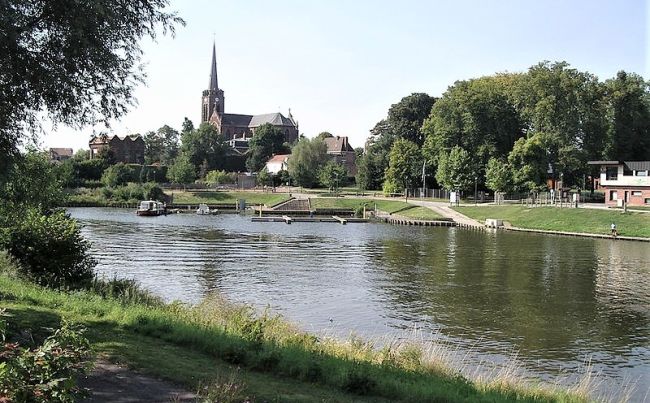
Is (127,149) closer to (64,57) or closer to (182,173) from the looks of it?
(182,173)

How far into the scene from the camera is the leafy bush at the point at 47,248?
68.8 ft

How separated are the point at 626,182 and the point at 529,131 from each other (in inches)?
779

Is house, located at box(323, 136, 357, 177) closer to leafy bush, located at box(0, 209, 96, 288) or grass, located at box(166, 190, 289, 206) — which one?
grass, located at box(166, 190, 289, 206)

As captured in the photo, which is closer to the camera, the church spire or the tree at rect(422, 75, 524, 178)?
the tree at rect(422, 75, 524, 178)

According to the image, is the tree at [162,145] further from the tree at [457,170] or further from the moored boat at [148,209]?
the tree at [457,170]

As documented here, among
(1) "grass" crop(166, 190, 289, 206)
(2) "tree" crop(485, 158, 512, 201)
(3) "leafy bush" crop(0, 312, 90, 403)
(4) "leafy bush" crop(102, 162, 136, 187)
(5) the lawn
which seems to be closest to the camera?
(3) "leafy bush" crop(0, 312, 90, 403)

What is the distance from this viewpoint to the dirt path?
8.77m

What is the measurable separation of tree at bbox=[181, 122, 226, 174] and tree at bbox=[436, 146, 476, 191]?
240ft

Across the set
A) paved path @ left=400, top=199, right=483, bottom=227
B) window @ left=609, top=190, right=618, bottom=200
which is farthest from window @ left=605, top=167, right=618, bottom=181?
paved path @ left=400, top=199, right=483, bottom=227

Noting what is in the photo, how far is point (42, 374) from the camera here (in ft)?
20.6

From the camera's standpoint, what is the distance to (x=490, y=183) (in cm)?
8712

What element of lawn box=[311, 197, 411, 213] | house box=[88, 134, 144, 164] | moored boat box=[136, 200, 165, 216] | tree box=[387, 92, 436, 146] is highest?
tree box=[387, 92, 436, 146]

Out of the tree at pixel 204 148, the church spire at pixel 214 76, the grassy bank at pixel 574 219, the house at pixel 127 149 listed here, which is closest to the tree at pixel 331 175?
the tree at pixel 204 148

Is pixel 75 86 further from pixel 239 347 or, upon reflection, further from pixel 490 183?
pixel 490 183
